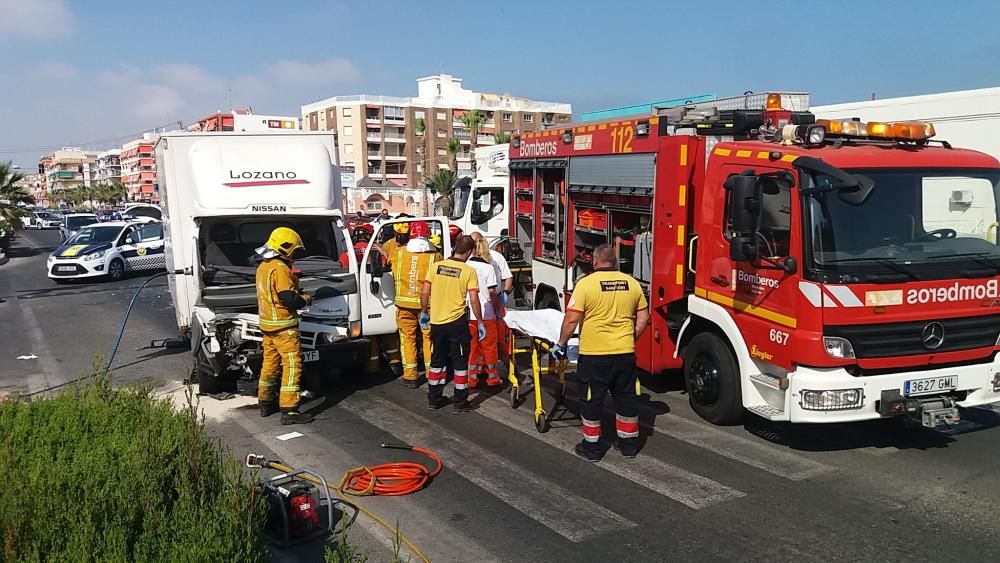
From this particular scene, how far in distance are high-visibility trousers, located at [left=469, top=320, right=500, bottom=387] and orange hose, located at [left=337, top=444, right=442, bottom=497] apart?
8.26ft

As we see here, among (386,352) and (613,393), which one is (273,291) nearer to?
(386,352)

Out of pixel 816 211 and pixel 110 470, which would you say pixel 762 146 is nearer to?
pixel 816 211

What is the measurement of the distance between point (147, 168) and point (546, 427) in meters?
144

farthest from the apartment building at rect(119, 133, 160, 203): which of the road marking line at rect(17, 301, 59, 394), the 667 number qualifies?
the 667 number

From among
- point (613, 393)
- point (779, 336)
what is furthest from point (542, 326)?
point (779, 336)

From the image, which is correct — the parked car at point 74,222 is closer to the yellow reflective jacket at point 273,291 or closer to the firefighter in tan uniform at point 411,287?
the firefighter in tan uniform at point 411,287

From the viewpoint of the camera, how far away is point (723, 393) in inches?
279

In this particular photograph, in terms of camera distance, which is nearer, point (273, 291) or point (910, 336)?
point (910, 336)

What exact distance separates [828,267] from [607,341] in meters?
1.84

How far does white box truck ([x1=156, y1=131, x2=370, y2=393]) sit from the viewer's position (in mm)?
8195

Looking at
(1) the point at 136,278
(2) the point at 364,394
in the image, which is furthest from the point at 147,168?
(2) the point at 364,394

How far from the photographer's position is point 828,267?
6.00 meters

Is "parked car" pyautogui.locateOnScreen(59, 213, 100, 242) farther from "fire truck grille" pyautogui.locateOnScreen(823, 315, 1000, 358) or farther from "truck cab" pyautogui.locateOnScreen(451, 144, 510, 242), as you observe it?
"fire truck grille" pyautogui.locateOnScreen(823, 315, 1000, 358)

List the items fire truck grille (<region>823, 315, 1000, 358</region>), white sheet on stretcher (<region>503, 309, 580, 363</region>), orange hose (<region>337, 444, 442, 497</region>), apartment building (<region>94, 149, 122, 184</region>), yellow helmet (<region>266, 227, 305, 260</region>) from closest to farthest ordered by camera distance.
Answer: orange hose (<region>337, 444, 442, 497</region>) → fire truck grille (<region>823, 315, 1000, 358</region>) → white sheet on stretcher (<region>503, 309, 580, 363</region>) → yellow helmet (<region>266, 227, 305, 260</region>) → apartment building (<region>94, 149, 122, 184</region>)
